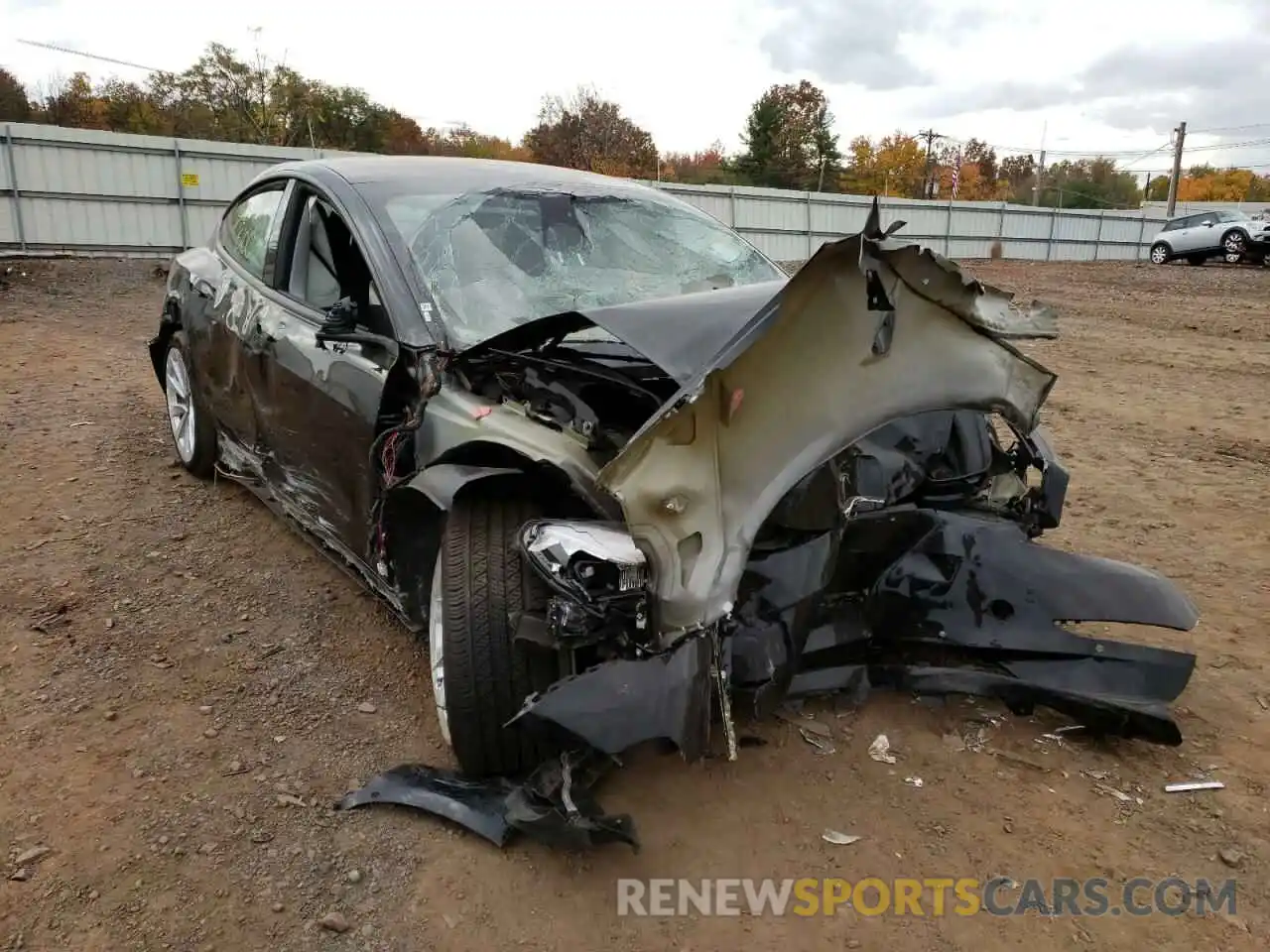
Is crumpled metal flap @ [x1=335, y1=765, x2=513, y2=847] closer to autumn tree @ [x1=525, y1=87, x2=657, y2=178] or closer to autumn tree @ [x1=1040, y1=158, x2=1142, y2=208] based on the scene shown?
autumn tree @ [x1=525, y1=87, x2=657, y2=178]

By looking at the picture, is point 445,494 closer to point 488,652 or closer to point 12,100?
point 488,652

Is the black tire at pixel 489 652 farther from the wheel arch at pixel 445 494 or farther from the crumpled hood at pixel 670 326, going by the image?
the crumpled hood at pixel 670 326

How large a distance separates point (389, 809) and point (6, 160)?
14918 mm

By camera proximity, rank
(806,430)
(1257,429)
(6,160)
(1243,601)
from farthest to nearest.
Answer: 1. (6,160)
2. (1257,429)
3. (1243,601)
4. (806,430)

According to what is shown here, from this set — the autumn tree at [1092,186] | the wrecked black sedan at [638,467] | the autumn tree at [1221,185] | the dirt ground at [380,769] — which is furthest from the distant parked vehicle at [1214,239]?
the autumn tree at [1221,185]

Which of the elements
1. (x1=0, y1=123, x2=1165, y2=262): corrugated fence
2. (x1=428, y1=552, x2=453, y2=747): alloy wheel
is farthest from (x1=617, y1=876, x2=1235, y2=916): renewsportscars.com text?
(x1=0, y1=123, x2=1165, y2=262): corrugated fence

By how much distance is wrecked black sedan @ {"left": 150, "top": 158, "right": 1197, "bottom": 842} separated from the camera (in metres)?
2.02

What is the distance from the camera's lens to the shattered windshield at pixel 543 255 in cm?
300

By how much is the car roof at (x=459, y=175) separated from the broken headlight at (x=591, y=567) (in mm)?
1836

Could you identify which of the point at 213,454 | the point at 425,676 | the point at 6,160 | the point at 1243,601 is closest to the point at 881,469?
the point at 425,676

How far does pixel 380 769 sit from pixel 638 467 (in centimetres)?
128

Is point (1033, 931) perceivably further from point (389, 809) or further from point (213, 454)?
point (213, 454)

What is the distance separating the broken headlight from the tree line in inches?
849

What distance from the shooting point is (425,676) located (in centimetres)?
310
